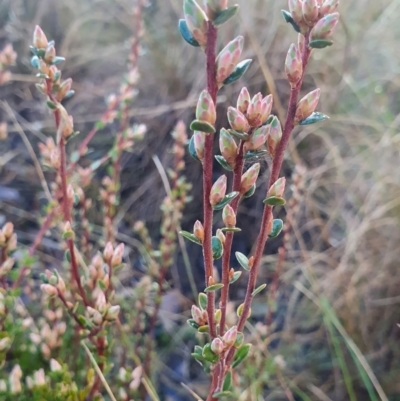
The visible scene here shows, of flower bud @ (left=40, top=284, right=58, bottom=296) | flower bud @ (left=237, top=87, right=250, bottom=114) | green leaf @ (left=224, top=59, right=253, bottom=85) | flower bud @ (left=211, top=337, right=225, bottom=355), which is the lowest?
flower bud @ (left=40, top=284, right=58, bottom=296)

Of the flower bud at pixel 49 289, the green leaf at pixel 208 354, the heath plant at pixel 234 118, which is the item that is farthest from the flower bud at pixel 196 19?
the flower bud at pixel 49 289

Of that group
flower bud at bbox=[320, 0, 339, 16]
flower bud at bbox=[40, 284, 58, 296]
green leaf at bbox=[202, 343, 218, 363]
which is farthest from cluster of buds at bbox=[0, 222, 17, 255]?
flower bud at bbox=[320, 0, 339, 16]

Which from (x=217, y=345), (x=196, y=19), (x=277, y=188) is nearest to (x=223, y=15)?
(x=196, y=19)

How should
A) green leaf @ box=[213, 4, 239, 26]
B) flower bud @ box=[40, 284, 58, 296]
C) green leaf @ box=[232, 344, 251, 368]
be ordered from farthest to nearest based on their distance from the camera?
1. flower bud @ box=[40, 284, 58, 296]
2. green leaf @ box=[232, 344, 251, 368]
3. green leaf @ box=[213, 4, 239, 26]

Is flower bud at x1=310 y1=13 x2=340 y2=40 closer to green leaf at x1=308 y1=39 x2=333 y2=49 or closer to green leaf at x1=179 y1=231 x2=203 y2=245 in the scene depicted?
green leaf at x1=308 y1=39 x2=333 y2=49

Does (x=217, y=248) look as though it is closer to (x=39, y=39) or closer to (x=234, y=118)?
(x=234, y=118)

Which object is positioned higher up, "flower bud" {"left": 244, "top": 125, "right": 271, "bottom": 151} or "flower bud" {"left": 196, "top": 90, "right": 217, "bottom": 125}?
"flower bud" {"left": 196, "top": 90, "right": 217, "bottom": 125}
